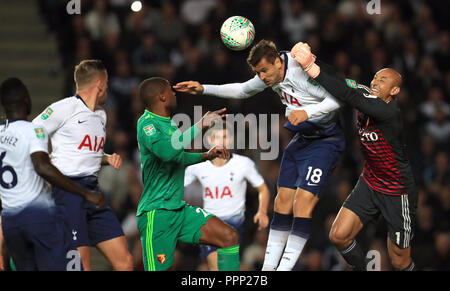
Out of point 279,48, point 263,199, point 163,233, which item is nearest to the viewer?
point 163,233

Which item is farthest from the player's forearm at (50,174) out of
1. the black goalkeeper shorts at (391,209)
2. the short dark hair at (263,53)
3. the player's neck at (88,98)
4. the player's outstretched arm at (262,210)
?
the black goalkeeper shorts at (391,209)

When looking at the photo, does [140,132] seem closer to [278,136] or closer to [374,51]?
[278,136]

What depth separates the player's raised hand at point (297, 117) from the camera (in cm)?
699

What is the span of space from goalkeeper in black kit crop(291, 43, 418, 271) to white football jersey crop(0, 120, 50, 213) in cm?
271

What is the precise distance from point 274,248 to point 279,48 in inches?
217

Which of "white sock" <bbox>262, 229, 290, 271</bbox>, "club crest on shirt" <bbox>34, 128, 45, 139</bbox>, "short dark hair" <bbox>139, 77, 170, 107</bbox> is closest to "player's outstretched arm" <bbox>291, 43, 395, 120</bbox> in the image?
"short dark hair" <bbox>139, 77, 170, 107</bbox>

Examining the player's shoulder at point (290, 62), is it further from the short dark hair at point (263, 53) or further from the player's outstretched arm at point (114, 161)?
the player's outstretched arm at point (114, 161)

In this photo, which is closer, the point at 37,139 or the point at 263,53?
the point at 37,139

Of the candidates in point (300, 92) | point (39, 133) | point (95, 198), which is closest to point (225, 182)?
point (300, 92)

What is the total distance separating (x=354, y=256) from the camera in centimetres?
764

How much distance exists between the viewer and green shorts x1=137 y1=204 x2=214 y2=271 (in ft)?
22.0

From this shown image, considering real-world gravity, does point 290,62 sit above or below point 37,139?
above

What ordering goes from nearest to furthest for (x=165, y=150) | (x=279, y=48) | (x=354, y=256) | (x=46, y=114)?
(x=165, y=150), (x=46, y=114), (x=354, y=256), (x=279, y=48)

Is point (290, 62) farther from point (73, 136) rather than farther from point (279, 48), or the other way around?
point (279, 48)
